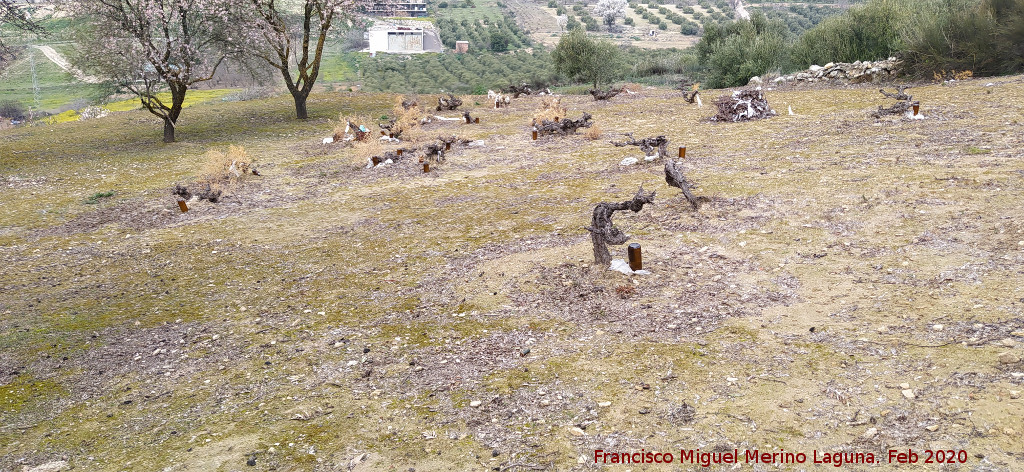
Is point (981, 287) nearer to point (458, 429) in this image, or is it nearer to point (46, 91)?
point (458, 429)

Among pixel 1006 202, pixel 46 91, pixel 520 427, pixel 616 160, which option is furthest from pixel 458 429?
pixel 46 91

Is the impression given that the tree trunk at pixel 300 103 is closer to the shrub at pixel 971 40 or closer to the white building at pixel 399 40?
the shrub at pixel 971 40

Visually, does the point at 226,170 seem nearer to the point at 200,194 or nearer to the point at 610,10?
the point at 200,194

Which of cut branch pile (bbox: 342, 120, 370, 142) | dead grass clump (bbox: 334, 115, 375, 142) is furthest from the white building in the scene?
cut branch pile (bbox: 342, 120, 370, 142)

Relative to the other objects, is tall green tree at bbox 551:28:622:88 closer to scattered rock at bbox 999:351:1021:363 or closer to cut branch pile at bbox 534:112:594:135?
cut branch pile at bbox 534:112:594:135

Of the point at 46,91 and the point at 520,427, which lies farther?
the point at 46,91

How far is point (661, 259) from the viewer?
28.1ft

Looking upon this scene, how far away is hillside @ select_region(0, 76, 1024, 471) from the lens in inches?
204

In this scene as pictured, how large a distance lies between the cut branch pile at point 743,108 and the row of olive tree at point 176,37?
1286 cm

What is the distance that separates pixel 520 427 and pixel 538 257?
3993 millimetres

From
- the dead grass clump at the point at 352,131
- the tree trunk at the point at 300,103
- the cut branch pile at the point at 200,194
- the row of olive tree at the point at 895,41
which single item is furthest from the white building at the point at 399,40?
the cut branch pile at the point at 200,194

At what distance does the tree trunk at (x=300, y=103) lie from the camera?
79.2ft

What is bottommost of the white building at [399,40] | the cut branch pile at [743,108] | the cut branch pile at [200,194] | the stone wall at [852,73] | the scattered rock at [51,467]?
the scattered rock at [51,467]

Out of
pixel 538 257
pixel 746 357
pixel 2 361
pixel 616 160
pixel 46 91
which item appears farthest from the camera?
pixel 46 91
